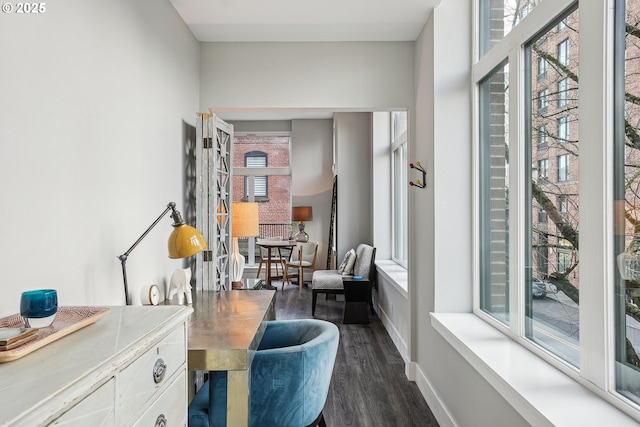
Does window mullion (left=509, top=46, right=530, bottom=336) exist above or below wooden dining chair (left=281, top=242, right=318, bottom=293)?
above

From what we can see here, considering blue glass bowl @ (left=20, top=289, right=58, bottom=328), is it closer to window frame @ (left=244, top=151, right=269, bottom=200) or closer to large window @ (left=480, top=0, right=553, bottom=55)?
large window @ (left=480, top=0, right=553, bottom=55)

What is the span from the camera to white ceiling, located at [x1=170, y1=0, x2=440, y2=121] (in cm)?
256

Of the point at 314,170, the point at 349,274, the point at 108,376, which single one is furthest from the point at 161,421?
the point at 314,170

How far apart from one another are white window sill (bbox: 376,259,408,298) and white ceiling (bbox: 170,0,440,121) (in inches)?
86.1

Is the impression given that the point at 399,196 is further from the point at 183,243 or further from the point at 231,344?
the point at 231,344

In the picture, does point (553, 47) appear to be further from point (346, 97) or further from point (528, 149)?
point (346, 97)

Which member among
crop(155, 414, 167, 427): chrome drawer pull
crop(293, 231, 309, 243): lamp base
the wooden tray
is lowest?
crop(155, 414, 167, 427): chrome drawer pull

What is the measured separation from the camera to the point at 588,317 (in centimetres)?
139

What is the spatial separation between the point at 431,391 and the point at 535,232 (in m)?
1.43

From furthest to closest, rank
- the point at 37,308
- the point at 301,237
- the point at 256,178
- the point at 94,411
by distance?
the point at 256,178, the point at 301,237, the point at 37,308, the point at 94,411

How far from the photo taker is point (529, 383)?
150cm

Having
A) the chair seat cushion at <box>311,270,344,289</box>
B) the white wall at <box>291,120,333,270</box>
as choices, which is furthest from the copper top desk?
the white wall at <box>291,120,333,270</box>

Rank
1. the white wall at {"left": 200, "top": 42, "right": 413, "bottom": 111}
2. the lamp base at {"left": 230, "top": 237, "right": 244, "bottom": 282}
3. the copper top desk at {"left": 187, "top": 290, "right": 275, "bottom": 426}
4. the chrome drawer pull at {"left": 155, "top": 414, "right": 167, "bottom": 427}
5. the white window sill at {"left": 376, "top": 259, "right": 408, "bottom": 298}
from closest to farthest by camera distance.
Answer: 1. the chrome drawer pull at {"left": 155, "top": 414, "right": 167, "bottom": 427}
2. the copper top desk at {"left": 187, "top": 290, "right": 275, "bottom": 426}
3. the white wall at {"left": 200, "top": 42, "right": 413, "bottom": 111}
4. the lamp base at {"left": 230, "top": 237, "right": 244, "bottom": 282}
5. the white window sill at {"left": 376, "top": 259, "right": 408, "bottom": 298}

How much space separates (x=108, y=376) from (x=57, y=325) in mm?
295
